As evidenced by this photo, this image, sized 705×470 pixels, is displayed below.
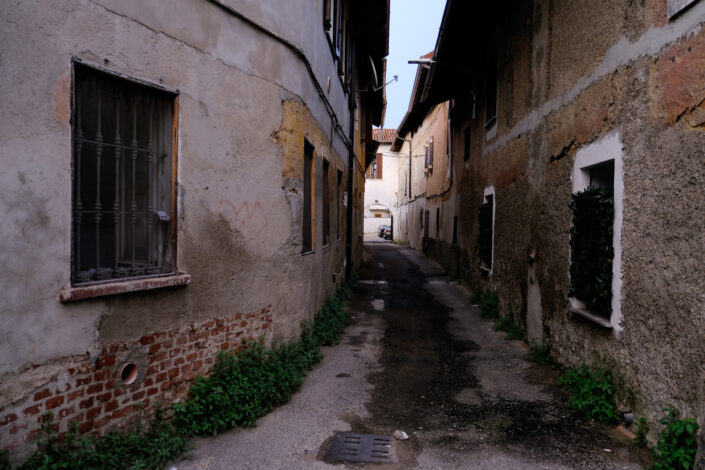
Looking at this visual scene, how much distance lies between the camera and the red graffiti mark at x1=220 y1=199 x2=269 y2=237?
4402 millimetres

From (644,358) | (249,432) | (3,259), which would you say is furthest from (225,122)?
(644,358)

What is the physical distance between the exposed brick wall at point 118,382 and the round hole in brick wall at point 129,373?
0.08 ft

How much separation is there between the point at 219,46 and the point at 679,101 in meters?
3.65

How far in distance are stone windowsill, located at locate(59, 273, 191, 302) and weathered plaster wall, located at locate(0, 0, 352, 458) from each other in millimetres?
58

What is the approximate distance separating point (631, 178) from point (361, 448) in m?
3.19

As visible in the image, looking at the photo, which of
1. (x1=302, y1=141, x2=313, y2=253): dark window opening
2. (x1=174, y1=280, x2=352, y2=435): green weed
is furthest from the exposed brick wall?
(x1=302, y1=141, x2=313, y2=253): dark window opening

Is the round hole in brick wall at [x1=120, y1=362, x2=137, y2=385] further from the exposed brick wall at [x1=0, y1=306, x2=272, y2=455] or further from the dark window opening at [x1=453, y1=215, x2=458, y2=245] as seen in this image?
the dark window opening at [x1=453, y1=215, x2=458, y2=245]

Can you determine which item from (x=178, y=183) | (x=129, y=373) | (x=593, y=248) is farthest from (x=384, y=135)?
(x=129, y=373)

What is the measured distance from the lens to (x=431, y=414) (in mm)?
4523

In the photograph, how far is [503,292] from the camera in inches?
334

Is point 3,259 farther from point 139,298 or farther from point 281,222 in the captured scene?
point 281,222

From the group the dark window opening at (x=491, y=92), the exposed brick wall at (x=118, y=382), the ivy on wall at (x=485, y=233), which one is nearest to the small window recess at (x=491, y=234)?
the ivy on wall at (x=485, y=233)

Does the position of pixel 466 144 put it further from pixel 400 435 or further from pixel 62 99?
pixel 62 99

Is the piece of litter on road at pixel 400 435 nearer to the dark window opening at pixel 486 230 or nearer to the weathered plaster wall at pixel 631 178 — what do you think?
the weathered plaster wall at pixel 631 178
